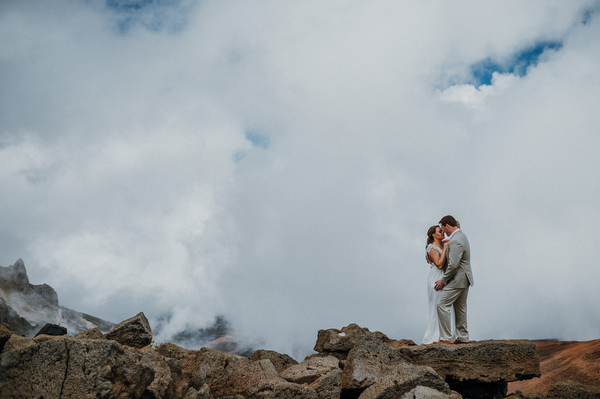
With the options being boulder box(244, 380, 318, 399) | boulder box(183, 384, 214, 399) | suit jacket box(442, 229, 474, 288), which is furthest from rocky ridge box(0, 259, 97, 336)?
suit jacket box(442, 229, 474, 288)

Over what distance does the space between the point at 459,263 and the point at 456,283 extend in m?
0.55

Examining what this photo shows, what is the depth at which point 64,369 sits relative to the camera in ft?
18.7

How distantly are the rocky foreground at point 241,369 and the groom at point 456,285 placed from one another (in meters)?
1.15

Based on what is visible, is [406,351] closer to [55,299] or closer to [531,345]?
[531,345]

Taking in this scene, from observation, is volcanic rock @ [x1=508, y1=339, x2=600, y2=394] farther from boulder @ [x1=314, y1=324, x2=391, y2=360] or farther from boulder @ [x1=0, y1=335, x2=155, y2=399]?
boulder @ [x1=0, y1=335, x2=155, y2=399]

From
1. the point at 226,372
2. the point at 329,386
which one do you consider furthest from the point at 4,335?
the point at 329,386

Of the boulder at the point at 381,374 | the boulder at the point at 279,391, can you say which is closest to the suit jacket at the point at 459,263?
the boulder at the point at 381,374

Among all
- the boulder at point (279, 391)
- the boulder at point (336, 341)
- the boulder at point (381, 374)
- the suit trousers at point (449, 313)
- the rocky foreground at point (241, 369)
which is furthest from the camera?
the suit trousers at point (449, 313)

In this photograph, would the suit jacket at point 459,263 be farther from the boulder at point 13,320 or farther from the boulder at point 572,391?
the boulder at point 13,320

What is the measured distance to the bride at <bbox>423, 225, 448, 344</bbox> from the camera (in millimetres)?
10906

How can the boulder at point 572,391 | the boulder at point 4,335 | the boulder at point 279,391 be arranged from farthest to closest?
the boulder at point 572,391 < the boulder at point 279,391 < the boulder at point 4,335

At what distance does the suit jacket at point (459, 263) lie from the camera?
10516 mm

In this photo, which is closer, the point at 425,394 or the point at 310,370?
the point at 425,394

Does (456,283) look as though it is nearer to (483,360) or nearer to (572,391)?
(483,360)
